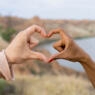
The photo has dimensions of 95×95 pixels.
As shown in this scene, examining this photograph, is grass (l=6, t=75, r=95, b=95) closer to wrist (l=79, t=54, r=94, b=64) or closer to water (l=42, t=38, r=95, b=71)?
water (l=42, t=38, r=95, b=71)

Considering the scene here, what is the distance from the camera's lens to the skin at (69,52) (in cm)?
75

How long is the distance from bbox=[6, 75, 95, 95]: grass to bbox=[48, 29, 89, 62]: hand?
5.40 ft

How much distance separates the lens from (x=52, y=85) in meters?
2.46

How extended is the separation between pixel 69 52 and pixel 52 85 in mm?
1731

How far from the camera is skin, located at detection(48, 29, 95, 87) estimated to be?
2.46 ft

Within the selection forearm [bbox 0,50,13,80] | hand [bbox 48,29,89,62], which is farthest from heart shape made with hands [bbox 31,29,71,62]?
forearm [bbox 0,50,13,80]

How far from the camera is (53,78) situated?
2490mm

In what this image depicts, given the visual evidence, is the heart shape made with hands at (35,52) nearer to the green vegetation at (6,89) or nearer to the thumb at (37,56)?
the thumb at (37,56)

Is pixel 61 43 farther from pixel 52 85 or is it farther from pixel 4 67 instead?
pixel 52 85

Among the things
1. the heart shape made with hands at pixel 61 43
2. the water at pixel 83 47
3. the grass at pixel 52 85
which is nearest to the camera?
the heart shape made with hands at pixel 61 43

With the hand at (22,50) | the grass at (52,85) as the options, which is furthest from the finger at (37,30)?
the grass at (52,85)

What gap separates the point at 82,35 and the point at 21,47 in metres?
1.70

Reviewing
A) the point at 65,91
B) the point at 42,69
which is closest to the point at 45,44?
the point at 42,69

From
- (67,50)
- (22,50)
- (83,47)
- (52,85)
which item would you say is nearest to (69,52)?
(67,50)
